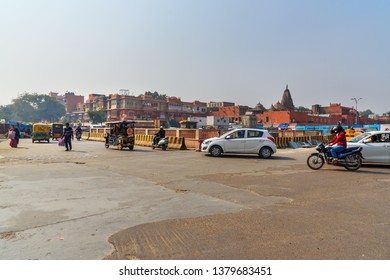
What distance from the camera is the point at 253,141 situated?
1596cm

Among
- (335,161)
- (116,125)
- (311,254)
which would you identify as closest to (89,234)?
(311,254)

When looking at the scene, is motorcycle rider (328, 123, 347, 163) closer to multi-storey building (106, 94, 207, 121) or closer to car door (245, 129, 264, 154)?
car door (245, 129, 264, 154)

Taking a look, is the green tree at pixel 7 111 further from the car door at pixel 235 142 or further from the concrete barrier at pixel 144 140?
the car door at pixel 235 142

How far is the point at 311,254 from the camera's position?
391cm

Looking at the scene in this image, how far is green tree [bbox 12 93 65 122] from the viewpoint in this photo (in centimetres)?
12175

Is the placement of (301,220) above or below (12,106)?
below

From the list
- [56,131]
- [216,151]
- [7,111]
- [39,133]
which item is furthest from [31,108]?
[216,151]

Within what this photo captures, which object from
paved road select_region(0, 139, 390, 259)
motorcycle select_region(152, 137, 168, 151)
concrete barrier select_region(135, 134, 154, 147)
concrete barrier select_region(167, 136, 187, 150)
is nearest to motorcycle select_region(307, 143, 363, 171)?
paved road select_region(0, 139, 390, 259)

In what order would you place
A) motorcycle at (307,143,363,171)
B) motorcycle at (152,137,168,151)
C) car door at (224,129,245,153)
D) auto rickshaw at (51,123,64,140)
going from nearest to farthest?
motorcycle at (307,143,363,171), car door at (224,129,245,153), motorcycle at (152,137,168,151), auto rickshaw at (51,123,64,140)

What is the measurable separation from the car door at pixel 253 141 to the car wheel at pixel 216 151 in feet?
4.72

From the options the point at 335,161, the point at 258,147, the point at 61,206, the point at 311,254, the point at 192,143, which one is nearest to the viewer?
the point at 311,254

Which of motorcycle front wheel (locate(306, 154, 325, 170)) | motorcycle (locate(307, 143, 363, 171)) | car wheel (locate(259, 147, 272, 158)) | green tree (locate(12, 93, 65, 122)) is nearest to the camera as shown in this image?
motorcycle (locate(307, 143, 363, 171))

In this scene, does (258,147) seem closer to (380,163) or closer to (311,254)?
(380,163)

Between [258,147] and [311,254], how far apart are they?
12.2 m
